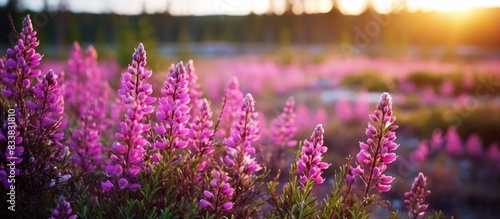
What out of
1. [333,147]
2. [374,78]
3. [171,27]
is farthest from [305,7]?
[333,147]

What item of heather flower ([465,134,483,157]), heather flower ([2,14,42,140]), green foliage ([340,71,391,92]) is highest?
heather flower ([2,14,42,140])

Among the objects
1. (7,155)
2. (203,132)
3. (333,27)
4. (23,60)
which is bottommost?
(7,155)

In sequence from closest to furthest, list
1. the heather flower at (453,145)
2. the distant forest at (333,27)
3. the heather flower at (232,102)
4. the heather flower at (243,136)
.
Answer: the heather flower at (243,136) → the heather flower at (232,102) → the heather flower at (453,145) → the distant forest at (333,27)

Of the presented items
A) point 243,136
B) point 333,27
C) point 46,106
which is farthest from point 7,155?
point 333,27

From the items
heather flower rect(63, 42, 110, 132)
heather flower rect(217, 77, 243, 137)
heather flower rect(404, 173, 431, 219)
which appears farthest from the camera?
heather flower rect(63, 42, 110, 132)

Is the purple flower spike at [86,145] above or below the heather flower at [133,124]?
below

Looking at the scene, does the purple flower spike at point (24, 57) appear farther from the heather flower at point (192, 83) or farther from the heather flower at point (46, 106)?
the heather flower at point (192, 83)

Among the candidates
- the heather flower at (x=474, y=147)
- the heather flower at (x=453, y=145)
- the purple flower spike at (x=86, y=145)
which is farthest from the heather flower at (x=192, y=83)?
the heather flower at (x=474, y=147)

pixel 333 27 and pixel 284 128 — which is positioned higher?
pixel 333 27

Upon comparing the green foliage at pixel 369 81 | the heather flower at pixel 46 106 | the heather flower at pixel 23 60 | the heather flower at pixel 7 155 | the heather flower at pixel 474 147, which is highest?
the heather flower at pixel 23 60

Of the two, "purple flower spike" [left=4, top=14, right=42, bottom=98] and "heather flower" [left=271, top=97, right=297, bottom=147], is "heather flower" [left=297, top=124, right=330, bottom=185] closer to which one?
"heather flower" [left=271, top=97, right=297, bottom=147]

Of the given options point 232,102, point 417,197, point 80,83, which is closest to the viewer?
point 417,197

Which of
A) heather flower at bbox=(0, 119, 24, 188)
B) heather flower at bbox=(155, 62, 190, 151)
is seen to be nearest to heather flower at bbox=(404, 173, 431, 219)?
heather flower at bbox=(155, 62, 190, 151)

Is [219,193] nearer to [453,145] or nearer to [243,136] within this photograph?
[243,136]
